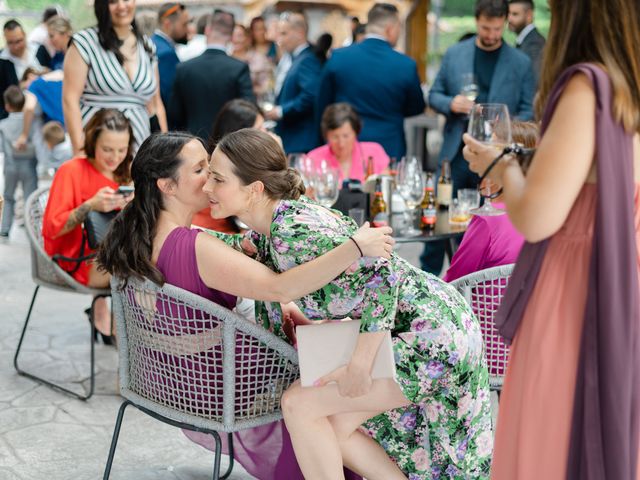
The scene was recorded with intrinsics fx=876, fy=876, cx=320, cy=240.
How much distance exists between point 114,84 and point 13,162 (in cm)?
257

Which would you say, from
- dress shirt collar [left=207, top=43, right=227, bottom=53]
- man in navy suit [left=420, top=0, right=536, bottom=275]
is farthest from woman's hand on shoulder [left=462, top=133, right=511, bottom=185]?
dress shirt collar [left=207, top=43, right=227, bottom=53]

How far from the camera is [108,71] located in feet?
14.7

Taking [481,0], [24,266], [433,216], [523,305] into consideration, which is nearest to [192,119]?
[24,266]

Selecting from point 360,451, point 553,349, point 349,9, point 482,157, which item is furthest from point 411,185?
point 349,9

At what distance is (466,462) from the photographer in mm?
2395

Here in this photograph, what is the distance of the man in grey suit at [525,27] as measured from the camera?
599 cm

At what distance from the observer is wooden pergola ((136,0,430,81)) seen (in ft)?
30.8

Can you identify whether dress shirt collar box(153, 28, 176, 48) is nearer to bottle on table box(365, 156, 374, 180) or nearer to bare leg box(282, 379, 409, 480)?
bottle on table box(365, 156, 374, 180)

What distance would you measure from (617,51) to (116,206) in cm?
237

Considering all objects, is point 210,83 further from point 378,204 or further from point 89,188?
point 378,204

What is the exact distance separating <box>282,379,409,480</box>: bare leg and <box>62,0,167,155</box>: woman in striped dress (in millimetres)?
2358

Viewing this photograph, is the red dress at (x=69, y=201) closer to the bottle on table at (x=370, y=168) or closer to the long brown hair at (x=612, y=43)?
the bottle on table at (x=370, y=168)

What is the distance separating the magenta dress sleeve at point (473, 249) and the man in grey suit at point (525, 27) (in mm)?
3388

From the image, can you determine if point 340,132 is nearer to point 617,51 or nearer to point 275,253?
point 275,253
